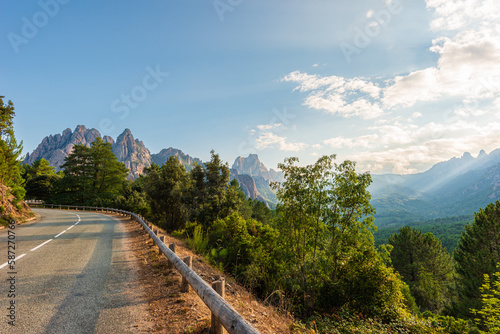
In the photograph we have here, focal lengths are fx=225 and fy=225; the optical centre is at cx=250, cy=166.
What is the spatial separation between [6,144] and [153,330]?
2347 cm

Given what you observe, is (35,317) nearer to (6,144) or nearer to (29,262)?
(29,262)

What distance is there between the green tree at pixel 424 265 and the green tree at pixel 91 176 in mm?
61510

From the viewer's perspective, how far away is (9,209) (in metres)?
16.3

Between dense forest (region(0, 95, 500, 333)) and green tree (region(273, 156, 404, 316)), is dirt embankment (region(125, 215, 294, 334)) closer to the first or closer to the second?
dense forest (region(0, 95, 500, 333))

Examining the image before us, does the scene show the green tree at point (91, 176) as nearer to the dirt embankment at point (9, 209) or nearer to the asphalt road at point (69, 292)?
the dirt embankment at point (9, 209)

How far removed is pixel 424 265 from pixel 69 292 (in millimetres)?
A: 57436

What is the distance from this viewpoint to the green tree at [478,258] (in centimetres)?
2626

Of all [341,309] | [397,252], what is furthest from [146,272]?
[397,252]

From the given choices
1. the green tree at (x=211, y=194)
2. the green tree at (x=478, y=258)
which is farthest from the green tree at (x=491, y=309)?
the green tree at (x=478, y=258)

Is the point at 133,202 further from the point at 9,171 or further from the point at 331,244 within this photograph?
the point at 331,244

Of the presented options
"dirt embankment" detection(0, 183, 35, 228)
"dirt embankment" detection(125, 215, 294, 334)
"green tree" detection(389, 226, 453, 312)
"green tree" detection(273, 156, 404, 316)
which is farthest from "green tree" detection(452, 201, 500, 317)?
"dirt embankment" detection(0, 183, 35, 228)

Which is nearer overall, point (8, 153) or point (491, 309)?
point (491, 309)

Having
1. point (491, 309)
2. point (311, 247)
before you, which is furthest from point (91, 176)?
point (491, 309)

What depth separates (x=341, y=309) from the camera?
9.84 meters
